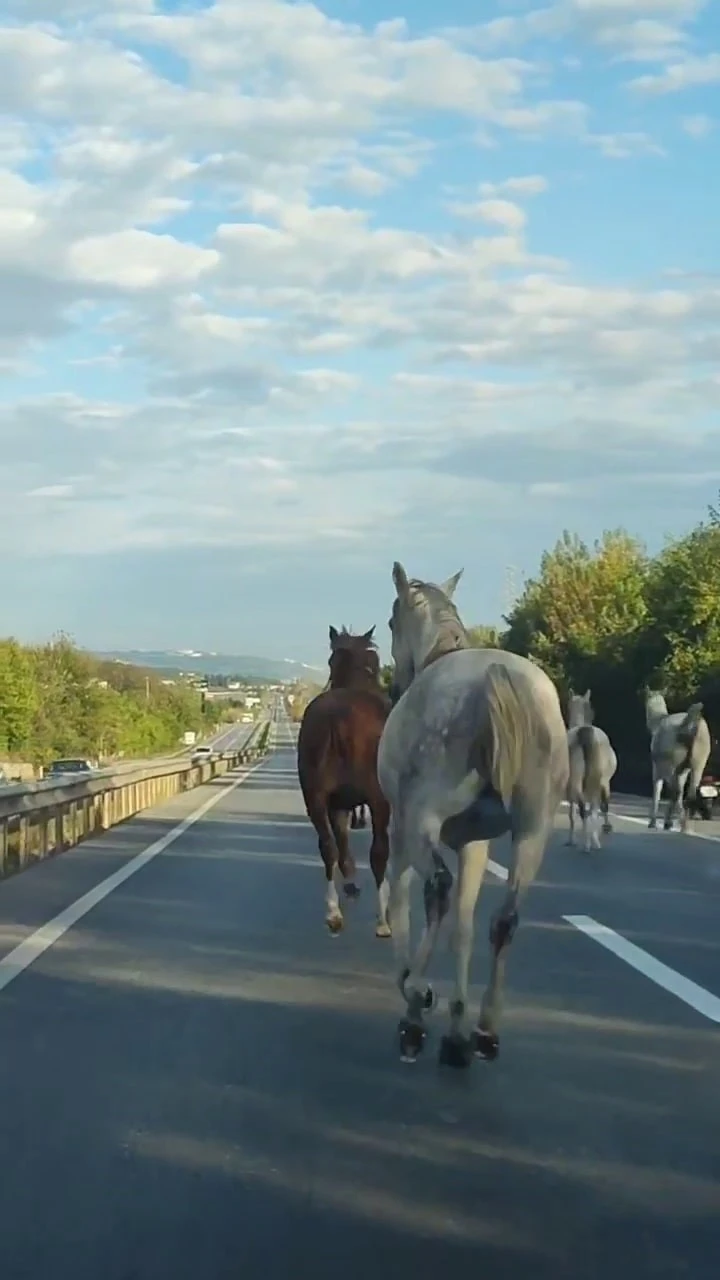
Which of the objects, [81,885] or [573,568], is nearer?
[81,885]

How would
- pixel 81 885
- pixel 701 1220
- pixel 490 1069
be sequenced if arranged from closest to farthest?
pixel 701 1220
pixel 490 1069
pixel 81 885

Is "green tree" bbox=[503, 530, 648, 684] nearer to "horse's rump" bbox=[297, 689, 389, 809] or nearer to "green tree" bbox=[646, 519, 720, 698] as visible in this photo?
"green tree" bbox=[646, 519, 720, 698]

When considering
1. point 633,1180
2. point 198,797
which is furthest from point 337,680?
point 198,797

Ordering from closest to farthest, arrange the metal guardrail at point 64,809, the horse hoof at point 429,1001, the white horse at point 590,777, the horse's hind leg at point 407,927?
the horse's hind leg at point 407,927 → the horse hoof at point 429,1001 → the metal guardrail at point 64,809 → the white horse at point 590,777

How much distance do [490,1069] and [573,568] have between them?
98109 mm

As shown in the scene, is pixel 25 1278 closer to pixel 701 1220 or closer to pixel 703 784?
pixel 701 1220

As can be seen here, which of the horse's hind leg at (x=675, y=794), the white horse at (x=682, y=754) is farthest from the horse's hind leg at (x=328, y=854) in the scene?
the horse's hind leg at (x=675, y=794)

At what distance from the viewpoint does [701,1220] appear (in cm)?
611

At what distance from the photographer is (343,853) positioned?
567 inches

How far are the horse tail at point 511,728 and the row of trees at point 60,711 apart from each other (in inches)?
4604

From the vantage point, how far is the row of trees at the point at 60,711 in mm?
126750

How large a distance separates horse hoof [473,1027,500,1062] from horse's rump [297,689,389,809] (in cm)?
514

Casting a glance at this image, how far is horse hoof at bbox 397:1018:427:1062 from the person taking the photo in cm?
876

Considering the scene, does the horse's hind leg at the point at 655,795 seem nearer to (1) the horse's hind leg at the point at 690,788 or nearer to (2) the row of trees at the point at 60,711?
(1) the horse's hind leg at the point at 690,788
